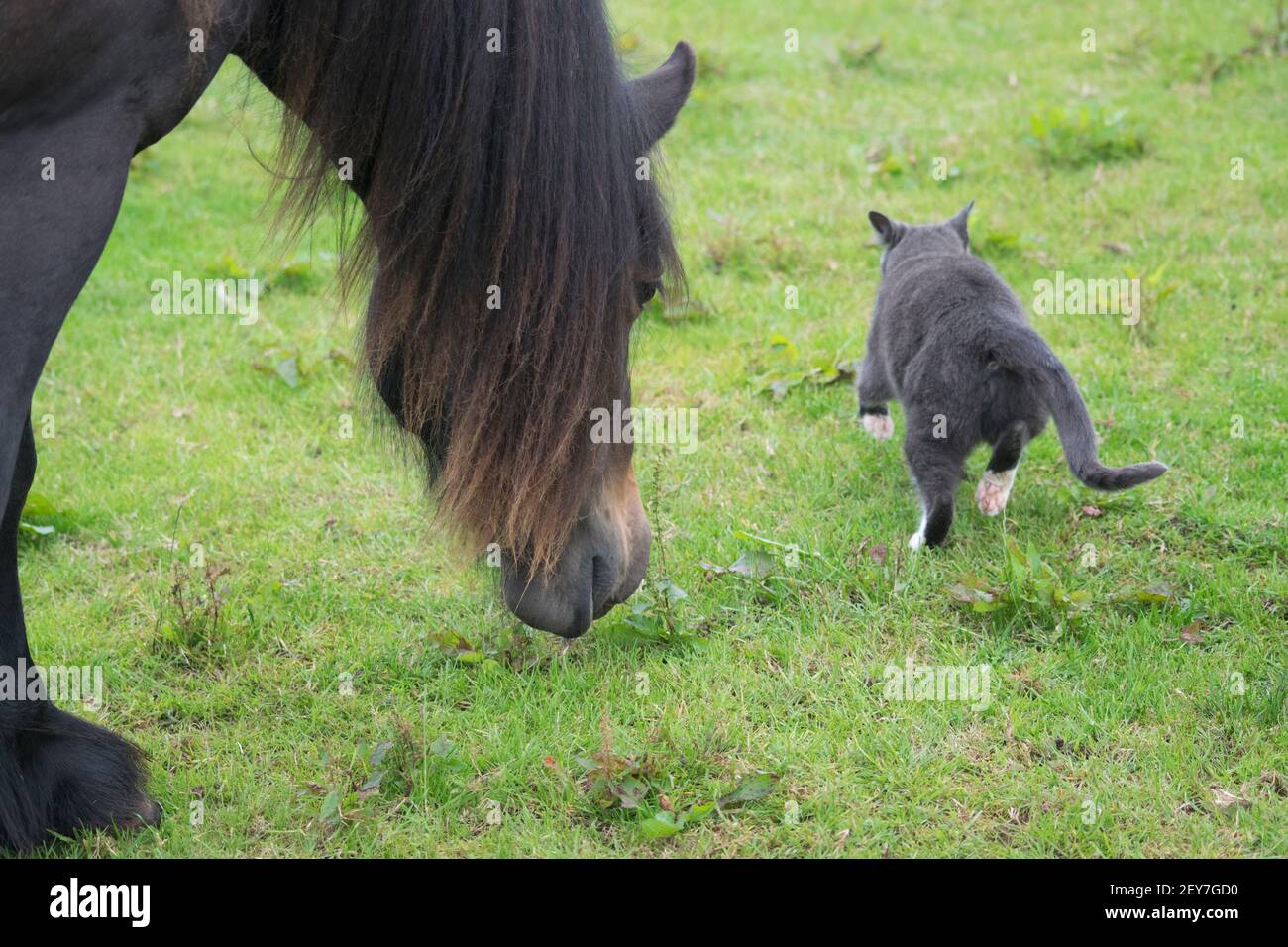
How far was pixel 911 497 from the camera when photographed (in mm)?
4598

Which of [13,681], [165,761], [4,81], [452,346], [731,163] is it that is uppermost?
[731,163]

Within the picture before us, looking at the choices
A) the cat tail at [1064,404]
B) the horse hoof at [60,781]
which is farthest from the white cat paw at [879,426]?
the horse hoof at [60,781]

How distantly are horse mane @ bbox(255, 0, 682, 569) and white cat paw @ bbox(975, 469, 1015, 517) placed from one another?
186 cm

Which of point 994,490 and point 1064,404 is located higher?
point 1064,404

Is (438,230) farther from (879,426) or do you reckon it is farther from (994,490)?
(879,426)

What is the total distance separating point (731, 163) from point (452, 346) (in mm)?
5660

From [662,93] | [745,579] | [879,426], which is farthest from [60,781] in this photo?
[879,426]

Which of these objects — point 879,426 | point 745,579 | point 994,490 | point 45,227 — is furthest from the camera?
point 879,426

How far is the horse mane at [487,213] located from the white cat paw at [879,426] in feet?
7.30

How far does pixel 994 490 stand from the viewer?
4.32 m

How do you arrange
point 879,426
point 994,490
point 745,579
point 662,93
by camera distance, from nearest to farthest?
point 662,93
point 745,579
point 994,490
point 879,426

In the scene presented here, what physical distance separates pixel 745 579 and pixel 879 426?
1204 millimetres

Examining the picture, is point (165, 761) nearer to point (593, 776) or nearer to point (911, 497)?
point (593, 776)

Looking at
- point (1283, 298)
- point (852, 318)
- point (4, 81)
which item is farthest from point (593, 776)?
point (1283, 298)
